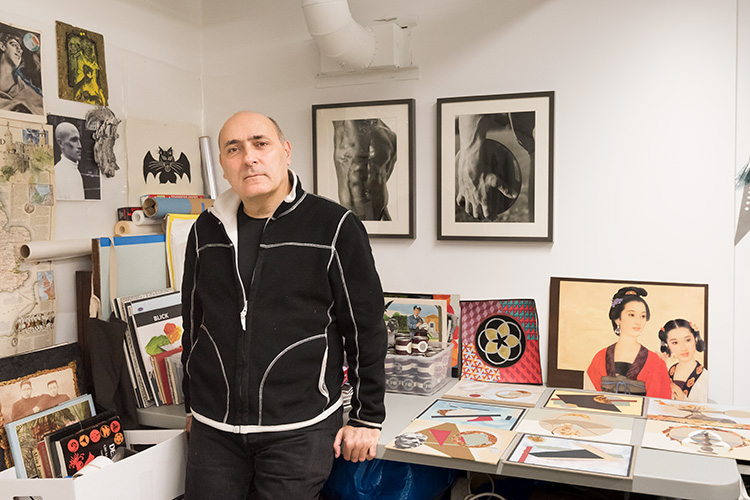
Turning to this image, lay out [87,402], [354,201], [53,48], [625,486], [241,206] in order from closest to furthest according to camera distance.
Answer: [625,486] → [241,206] → [87,402] → [53,48] → [354,201]

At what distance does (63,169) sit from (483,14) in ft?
4.96

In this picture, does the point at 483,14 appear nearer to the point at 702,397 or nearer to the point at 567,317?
the point at 567,317

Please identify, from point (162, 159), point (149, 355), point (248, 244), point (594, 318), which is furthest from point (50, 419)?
point (594, 318)

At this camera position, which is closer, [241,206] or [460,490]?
[241,206]

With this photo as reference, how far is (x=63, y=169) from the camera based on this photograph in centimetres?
215

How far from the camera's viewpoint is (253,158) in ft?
5.25

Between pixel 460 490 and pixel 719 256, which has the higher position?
pixel 719 256

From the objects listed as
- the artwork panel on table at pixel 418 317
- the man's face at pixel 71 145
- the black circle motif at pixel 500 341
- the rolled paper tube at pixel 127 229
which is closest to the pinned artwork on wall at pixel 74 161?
the man's face at pixel 71 145

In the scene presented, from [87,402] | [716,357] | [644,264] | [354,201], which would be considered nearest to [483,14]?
[354,201]

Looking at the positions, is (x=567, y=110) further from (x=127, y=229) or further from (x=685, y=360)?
(x=127, y=229)

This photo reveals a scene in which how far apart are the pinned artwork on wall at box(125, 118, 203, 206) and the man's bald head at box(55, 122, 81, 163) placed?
0.74 feet

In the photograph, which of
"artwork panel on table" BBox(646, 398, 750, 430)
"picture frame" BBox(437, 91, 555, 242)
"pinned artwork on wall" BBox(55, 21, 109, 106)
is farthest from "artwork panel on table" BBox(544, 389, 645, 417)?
"pinned artwork on wall" BBox(55, 21, 109, 106)

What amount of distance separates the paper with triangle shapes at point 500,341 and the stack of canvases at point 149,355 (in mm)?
1008

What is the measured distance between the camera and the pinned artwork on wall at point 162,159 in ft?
7.99
